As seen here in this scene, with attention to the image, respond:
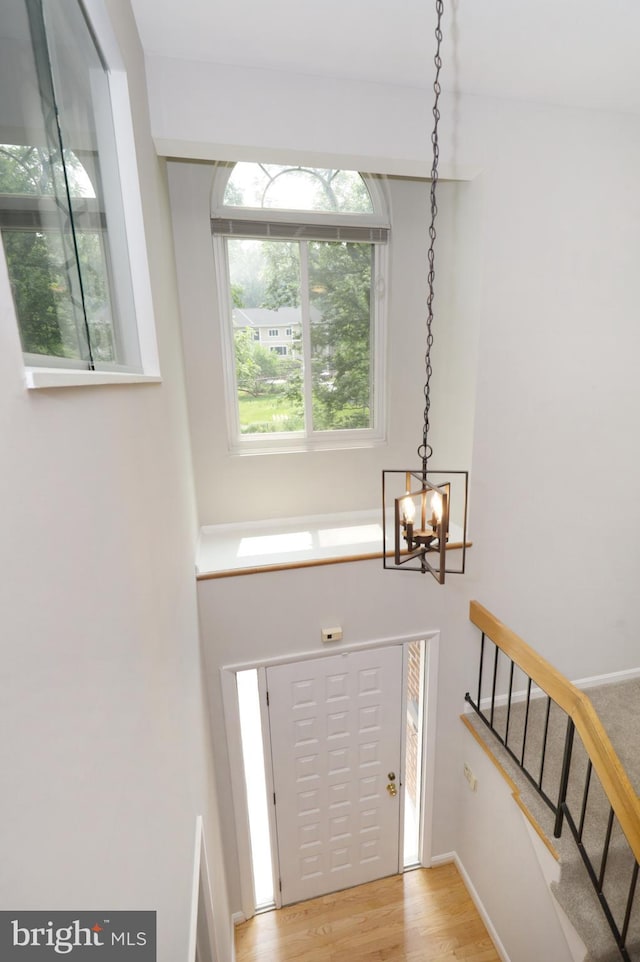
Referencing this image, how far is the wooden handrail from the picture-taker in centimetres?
173

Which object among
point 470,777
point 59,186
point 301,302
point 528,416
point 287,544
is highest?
point 301,302

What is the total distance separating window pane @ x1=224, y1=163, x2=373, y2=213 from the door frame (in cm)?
304

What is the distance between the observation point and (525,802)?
246 cm

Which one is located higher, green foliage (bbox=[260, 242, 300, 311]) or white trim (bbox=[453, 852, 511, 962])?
green foliage (bbox=[260, 242, 300, 311])

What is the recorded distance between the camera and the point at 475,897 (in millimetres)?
3117

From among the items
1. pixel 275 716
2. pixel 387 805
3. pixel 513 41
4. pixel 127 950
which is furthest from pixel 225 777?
pixel 513 41

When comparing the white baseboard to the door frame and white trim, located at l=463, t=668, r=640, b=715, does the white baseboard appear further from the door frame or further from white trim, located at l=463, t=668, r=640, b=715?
white trim, located at l=463, t=668, r=640, b=715

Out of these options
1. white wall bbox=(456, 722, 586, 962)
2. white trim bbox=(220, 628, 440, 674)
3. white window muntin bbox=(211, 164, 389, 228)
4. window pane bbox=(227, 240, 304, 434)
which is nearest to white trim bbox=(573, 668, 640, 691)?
white wall bbox=(456, 722, 586, 962)

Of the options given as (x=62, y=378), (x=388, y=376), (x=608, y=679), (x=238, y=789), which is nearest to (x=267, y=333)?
(x=388, y=376)

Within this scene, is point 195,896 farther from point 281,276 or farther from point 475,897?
point 281,276

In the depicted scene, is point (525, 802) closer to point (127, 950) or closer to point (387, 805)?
point (387, 805)
